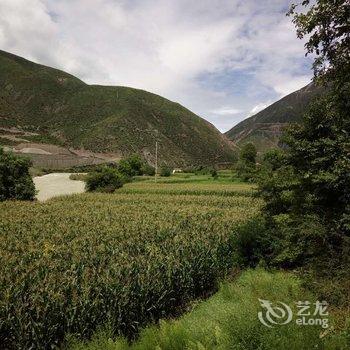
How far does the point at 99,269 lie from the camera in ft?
44.3

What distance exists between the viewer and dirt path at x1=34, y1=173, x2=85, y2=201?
6272 centimetres

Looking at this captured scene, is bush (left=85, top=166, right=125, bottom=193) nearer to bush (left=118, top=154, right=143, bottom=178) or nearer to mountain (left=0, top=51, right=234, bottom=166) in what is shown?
bush (left=118, top=154, right=143, bottom=178)

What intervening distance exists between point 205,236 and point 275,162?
5434mm

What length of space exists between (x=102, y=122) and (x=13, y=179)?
348 ft

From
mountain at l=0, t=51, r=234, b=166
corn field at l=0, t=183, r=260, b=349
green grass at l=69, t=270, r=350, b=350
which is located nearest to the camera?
green grass at l=69, t=270, r=350, b=350

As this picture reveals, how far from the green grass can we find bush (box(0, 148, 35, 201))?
37.6 metres

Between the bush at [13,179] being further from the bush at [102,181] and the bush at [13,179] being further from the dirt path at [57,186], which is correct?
the bush at [102,181]

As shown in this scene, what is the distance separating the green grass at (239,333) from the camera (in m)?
6.65

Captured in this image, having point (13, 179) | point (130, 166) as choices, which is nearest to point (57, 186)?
point (130, 166)

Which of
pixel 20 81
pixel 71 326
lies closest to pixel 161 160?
pixel 20 81

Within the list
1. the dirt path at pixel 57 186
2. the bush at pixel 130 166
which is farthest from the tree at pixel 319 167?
the bush at pixel 130 166

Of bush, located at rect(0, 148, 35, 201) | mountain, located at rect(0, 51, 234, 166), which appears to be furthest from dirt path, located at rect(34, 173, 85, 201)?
mountain, located at rect(0, 51, 234, 166)

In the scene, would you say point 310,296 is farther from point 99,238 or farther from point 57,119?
point 57,119

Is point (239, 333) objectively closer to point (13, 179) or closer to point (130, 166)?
point (13, 179)
